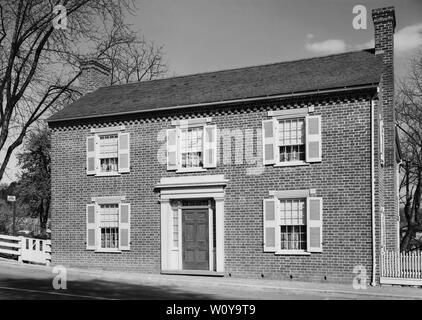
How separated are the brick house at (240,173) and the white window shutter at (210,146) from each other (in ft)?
0.13

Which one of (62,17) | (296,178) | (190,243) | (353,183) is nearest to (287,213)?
(296,178)

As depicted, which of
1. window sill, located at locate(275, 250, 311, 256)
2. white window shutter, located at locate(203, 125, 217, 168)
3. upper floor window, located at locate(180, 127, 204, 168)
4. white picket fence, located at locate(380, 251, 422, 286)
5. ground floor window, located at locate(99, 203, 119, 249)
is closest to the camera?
white picket fence, located at locate(380, 251, 422, 286)

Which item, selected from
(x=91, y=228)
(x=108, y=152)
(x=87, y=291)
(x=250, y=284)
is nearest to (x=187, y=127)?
(x=108, y=152)

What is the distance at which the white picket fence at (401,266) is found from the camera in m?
18.3

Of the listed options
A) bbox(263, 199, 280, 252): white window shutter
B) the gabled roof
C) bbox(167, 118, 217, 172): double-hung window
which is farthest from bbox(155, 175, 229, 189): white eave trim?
the gabled roof

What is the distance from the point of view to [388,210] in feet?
70.4

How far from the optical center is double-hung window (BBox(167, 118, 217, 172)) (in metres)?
20.8

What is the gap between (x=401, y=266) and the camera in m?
18.5

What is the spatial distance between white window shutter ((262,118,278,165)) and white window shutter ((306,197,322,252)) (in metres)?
2.08

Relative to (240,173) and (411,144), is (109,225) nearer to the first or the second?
(240,173)

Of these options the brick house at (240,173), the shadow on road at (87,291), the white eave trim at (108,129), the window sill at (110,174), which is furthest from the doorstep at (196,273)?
the white eave trim at (108,129)

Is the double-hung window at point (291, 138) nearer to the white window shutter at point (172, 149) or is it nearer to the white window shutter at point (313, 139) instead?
the white window shutter at point (313, 139)

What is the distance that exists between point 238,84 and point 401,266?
8.67m

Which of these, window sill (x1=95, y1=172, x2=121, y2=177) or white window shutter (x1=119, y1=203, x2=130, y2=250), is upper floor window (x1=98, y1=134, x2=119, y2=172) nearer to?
window sill (x1=95, y1=172, x2=121, y2=177)
